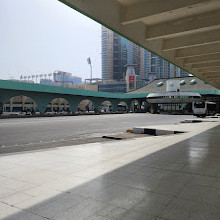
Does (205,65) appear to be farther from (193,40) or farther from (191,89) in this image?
(191,89)

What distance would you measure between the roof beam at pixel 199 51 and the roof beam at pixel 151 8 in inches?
207

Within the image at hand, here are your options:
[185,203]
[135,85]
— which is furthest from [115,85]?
[185,203]

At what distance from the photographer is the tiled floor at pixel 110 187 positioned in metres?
3.25

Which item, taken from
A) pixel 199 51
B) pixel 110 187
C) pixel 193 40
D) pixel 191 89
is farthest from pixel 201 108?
pixel 110 187

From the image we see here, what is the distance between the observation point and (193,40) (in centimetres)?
939

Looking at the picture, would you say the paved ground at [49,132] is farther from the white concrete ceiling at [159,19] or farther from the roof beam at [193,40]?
the roof beam at [193,40]

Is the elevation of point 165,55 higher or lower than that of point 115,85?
lower

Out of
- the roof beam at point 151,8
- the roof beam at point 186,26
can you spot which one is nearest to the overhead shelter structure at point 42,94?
the roof beam at point 186,26

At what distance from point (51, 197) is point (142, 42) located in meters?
7.37

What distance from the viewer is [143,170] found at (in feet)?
18.0

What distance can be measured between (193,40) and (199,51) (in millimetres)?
2056

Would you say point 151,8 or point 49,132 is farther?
point 49,132

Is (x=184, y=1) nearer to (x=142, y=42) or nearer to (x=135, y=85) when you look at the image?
(x=142, y=42)

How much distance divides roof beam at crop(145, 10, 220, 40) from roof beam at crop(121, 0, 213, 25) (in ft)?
5.59
